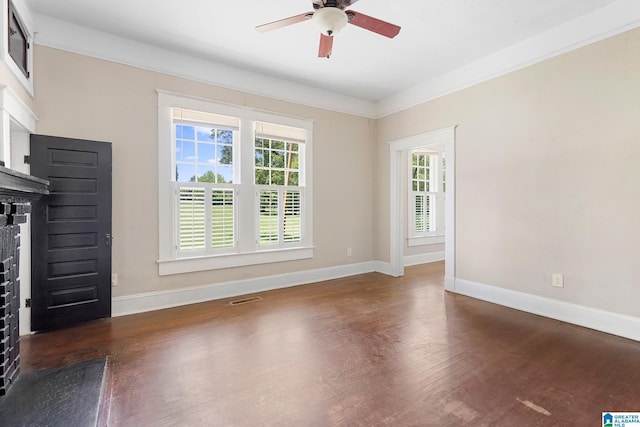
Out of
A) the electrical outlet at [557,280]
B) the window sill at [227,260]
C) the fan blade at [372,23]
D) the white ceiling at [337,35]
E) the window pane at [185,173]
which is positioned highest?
the white ceiling at [337,35]

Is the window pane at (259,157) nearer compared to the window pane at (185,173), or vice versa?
the window pane at (185,173)

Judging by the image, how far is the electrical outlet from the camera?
3.24 m

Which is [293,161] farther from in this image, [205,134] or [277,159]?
[205,134]

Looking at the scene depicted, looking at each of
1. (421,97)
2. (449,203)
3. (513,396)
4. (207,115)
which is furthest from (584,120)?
(207,115)

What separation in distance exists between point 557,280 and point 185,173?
454 cm

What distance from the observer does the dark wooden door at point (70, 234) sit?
9.65 feet

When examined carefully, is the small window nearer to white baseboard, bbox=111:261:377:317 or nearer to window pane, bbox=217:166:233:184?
window pane, bbox=217:166:233:184

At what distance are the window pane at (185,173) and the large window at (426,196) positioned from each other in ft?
14.2

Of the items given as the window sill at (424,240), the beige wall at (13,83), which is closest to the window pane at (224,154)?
the beige wall at (13,83)

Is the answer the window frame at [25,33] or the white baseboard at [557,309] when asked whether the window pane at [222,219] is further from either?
the white baseboard at [557,309]

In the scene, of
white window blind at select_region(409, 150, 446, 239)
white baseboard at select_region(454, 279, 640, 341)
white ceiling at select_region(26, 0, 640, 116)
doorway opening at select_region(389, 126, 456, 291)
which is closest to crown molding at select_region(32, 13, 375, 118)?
white ceiling at select_region(26, 0, 640, 116)

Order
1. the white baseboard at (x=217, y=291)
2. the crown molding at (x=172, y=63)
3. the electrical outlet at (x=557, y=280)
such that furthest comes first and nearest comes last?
the white baseboard at (x=217, y=291), the electrical outlet at (x=557, y=280), the crown molding at (x=172, y=63)

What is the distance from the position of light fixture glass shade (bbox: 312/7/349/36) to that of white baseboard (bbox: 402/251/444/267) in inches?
186

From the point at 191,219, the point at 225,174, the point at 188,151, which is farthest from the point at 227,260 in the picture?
the point at 188,151
